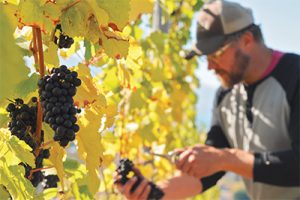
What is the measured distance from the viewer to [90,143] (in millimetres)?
1163

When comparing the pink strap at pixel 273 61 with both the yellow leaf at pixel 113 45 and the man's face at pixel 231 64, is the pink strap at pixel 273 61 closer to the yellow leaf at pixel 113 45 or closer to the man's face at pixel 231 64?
the man's face at pixel 231 64

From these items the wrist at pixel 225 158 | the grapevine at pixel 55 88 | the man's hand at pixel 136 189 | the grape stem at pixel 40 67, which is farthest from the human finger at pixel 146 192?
the grape stem at pixel 40 67

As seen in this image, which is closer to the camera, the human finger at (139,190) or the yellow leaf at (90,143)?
the yellow leaf at (90,143)

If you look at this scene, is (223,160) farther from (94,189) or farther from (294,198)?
(94,189)

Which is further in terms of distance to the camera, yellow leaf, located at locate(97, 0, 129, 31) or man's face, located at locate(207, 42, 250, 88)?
man's face, located at locate(207, 42, 250, 88)

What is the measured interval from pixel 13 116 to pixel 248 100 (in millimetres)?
2048

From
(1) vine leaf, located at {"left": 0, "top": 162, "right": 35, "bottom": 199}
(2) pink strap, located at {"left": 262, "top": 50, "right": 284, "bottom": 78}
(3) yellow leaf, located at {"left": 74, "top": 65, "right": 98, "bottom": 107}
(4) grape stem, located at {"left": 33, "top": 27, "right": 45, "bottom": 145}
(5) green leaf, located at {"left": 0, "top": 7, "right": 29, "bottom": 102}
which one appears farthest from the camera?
(2) pink strap, located at {"left": 262, "top": 50, "right": 284, "bottom": 78}

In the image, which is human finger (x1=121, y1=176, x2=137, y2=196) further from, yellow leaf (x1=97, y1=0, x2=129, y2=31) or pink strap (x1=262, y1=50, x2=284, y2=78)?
yellow leaf (x1=97, y1=0, x2=129, y2=31)

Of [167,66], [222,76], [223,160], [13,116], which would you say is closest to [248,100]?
[222,76]

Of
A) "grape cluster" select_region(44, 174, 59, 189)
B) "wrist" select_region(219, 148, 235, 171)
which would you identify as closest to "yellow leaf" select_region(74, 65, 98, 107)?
"grape cluster" select_region(44, 174, 59, 189)

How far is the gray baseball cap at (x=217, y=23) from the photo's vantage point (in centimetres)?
297

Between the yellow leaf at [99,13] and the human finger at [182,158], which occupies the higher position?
the yellow leaf at [99,13]

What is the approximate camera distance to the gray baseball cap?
2967mm

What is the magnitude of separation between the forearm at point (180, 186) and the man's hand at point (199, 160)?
0.35 metres
